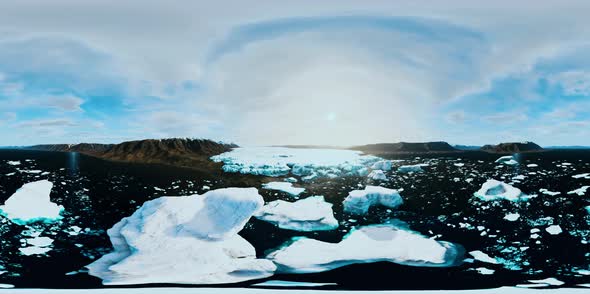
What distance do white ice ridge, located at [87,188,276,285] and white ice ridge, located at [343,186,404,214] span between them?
2.05 m

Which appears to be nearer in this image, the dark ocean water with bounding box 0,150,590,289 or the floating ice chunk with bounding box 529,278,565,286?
the floating ice chunk with bounding box 529,278,565,286

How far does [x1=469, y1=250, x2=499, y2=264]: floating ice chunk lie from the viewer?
4.98m

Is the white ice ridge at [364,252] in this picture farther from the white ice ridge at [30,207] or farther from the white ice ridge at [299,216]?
the white ice ridge at [30,207]

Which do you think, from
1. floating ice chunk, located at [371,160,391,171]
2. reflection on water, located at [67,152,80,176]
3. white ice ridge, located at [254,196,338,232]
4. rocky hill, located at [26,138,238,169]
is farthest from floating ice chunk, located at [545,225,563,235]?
reflection on water, located at [67,152,80,176]

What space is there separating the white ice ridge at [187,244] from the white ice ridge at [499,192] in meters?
5.36

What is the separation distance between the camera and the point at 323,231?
5973mm

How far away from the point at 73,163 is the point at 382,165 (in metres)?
7.85

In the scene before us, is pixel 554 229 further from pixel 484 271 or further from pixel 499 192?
pixel 484 271

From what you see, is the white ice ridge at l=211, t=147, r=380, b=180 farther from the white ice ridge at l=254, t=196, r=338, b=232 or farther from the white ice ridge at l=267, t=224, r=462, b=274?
the white ice ridge at l=267, t=224, r=462, b=274

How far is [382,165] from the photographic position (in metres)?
7.79

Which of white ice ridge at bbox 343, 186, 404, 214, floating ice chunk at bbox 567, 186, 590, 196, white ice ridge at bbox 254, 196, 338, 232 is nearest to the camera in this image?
white ice ridge at bbox 254, 196, 338, 232

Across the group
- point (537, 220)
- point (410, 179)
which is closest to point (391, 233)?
point (410, 179)

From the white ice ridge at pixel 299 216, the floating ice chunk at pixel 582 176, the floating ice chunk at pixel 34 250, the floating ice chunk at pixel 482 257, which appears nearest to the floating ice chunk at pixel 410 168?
the white ice ridge at pixel 299 216

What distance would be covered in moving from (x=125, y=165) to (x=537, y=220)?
9.45 metres
